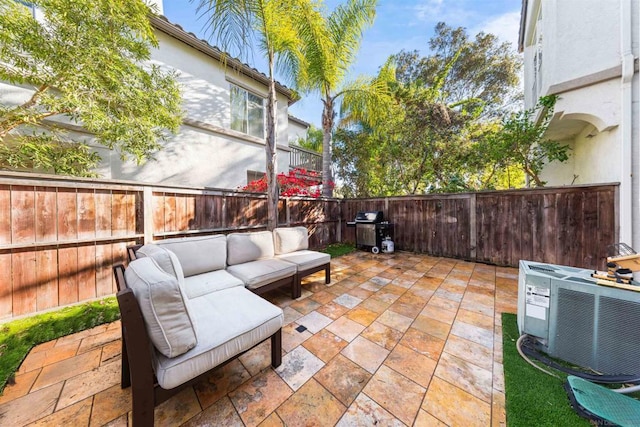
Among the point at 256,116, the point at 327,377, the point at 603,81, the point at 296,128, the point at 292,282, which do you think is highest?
the point at 296,128

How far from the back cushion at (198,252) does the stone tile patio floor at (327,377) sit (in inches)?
37.8

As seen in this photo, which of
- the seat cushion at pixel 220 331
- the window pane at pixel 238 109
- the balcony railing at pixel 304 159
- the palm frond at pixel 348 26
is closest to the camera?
the seat cushion at pixel 220 331

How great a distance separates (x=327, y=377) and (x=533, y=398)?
147 centimetres

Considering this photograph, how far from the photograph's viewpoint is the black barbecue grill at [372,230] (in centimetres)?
577

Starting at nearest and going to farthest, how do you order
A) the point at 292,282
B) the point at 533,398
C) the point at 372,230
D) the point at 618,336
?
the point at 533,398 < the point at 618,336 < the point at 292,282 < the point at 372,230

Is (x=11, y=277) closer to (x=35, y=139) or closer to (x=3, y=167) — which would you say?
(x=3, y=167)

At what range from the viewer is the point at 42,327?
228 cm

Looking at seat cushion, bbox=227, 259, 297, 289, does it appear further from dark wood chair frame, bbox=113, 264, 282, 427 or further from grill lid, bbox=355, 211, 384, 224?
grill lid, bbox=355, 211, 384, 224

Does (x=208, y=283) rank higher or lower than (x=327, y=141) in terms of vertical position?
lower

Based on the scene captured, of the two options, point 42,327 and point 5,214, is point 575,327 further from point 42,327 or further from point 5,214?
point 5,214

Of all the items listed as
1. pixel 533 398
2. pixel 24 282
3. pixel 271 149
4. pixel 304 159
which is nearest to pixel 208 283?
pixel 24 282

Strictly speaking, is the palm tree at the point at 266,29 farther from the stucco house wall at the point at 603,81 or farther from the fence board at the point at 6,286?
the stucco house wall at the point at 603,81

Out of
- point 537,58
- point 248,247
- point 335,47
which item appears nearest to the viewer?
point 248,247

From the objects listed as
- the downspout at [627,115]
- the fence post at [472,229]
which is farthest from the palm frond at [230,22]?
the fence post at [472,229]
